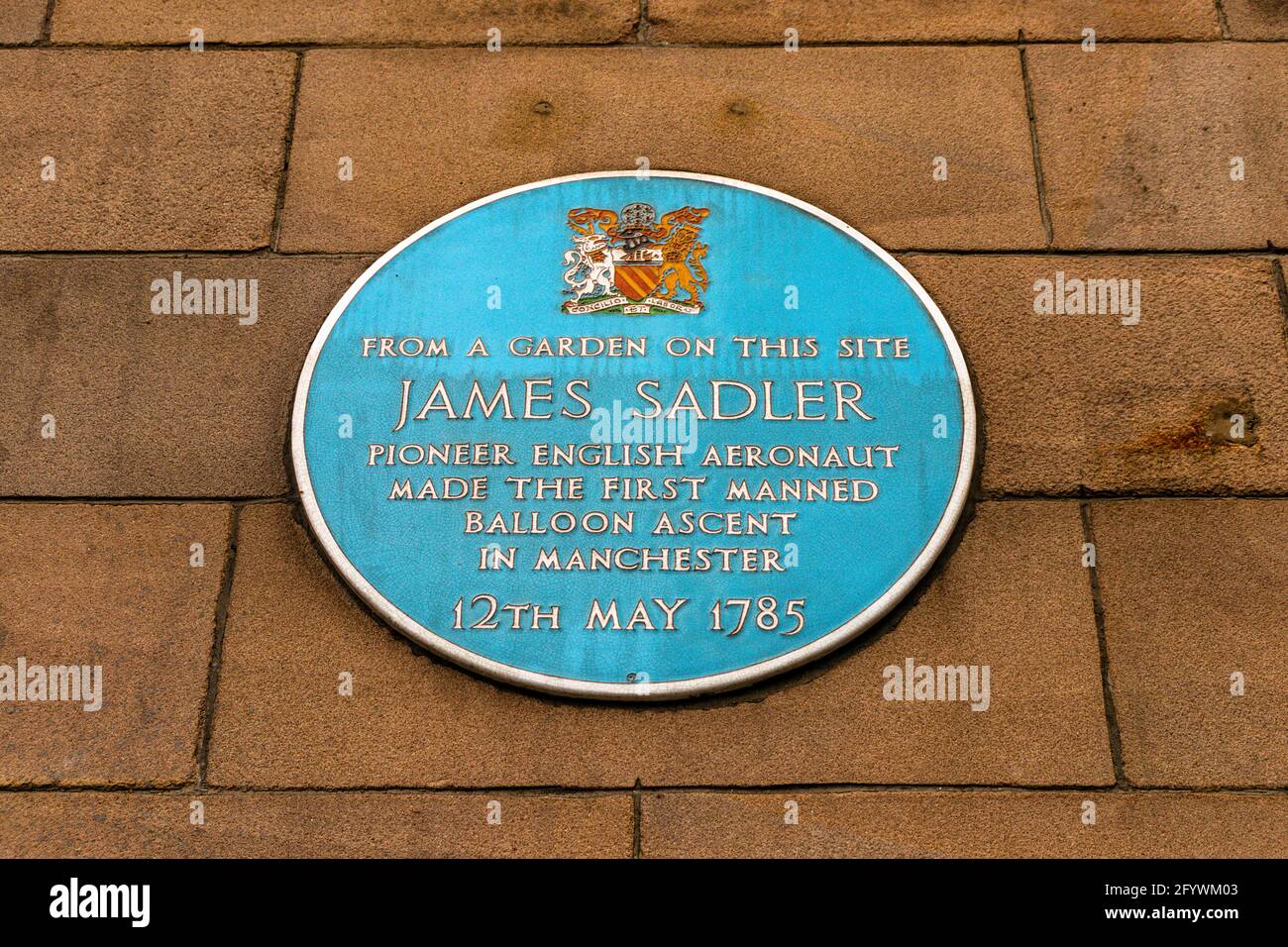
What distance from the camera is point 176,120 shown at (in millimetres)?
4977

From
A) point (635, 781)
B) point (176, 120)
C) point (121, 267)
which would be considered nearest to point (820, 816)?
point (635, 781)

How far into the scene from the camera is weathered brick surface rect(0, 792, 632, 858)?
378cm

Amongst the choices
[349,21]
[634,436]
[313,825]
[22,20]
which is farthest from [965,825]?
[22,20]

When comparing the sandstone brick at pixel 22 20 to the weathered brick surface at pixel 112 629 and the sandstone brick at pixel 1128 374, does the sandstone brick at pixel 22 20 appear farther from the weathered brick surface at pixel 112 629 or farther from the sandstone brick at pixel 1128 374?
the sandstone brick at pixel 1128 374

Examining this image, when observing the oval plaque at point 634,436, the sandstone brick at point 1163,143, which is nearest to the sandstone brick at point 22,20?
the oval plaque at point 634,436

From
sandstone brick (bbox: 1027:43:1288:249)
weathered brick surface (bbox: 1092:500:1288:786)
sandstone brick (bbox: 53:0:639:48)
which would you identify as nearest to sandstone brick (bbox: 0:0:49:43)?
sandstone brick (bbox: 53:0:639:48)

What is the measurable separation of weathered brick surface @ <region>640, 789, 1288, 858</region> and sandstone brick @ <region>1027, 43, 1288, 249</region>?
73.0 inches

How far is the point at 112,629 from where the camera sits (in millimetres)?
4078

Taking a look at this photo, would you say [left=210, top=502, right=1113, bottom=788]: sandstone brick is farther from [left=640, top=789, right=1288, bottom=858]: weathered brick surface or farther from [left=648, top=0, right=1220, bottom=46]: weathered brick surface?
[left=648, top=0, right=1220, bottom=46]: weathered brick surface

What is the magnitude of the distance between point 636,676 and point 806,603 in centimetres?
52

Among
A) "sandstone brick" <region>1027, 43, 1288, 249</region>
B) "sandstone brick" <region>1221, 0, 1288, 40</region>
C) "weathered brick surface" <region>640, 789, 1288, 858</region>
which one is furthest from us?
"sandstone brick" <region>1221, 0, 1288, 40</region>

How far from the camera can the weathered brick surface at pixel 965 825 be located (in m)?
3.76

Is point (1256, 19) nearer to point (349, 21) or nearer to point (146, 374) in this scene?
point (349, 21)

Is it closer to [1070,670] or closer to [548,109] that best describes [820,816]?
[1070,670]
